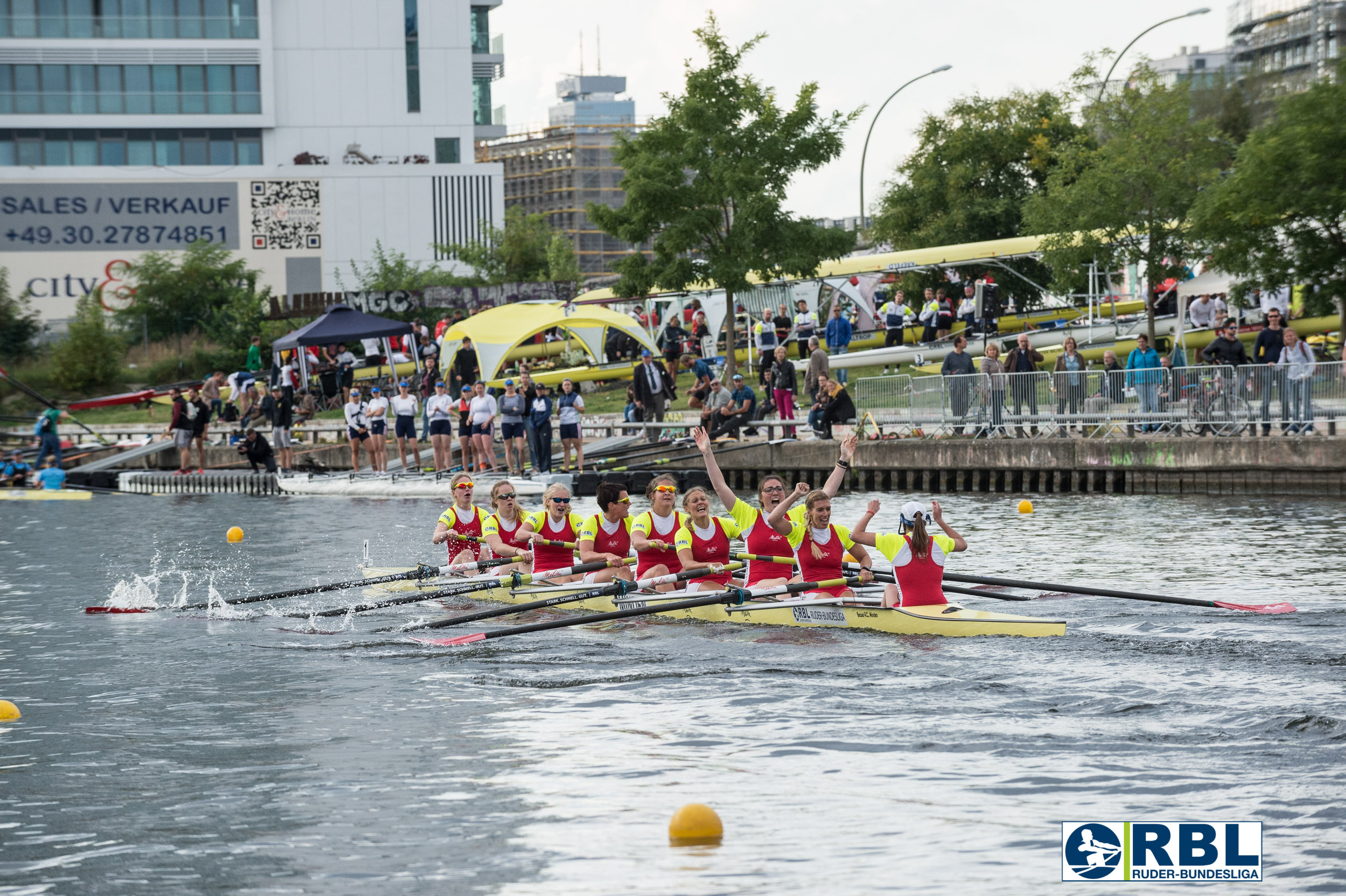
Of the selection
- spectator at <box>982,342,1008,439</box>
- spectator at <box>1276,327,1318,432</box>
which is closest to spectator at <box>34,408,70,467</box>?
spectator at <box>982,342,1008,439</box>

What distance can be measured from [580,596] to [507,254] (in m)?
57.8

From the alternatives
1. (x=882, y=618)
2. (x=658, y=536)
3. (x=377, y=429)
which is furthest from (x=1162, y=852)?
(x=377, y=429)

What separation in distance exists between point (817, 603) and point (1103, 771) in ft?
16.0

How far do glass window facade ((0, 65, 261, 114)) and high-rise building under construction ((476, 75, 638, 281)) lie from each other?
2710 inches

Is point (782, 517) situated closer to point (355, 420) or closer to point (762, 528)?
point (762, 528)

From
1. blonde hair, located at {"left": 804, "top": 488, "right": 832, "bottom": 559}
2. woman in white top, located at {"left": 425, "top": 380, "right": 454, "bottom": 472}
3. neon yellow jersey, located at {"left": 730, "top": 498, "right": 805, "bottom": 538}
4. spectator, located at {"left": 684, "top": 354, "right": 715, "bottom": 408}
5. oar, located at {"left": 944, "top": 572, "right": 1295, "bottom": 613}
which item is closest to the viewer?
blonde hair, located at {"left": 804, "top": 488, "right": 832, "bottom": 559}

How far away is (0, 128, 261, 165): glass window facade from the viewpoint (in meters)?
70.1

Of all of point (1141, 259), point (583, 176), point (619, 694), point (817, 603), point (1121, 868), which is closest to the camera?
point (1121, 868)

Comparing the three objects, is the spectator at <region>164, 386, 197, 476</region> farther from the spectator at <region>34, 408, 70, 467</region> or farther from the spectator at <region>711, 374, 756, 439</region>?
the spectator at <region>711, 374, 756, 439</region>

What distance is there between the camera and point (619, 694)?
458 inches

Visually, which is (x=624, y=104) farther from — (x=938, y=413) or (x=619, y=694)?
(x=619, y=694)

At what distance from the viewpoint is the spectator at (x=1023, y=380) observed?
26.3m

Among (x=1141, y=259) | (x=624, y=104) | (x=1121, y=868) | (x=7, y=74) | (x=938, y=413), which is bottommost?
(x=1121, y=868)

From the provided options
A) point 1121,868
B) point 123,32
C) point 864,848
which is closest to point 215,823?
point 864,848
